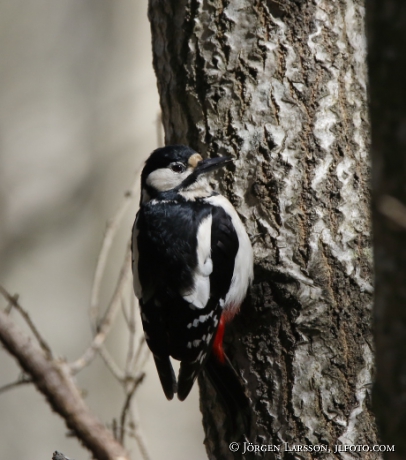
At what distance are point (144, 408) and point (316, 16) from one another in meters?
3.80

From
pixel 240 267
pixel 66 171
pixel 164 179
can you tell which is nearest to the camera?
pixel 240 267

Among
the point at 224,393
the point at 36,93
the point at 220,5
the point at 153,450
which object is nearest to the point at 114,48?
the point at 36,93

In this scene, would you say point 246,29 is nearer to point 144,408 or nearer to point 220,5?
point 220,5

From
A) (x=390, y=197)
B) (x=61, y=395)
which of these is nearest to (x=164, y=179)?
(x=61, y=395)

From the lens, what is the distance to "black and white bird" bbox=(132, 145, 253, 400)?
2648 mm

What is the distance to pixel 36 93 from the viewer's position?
5.33 m

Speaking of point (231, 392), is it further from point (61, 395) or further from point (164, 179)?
point (61, 395)

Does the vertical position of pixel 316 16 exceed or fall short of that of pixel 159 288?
it exceeds it

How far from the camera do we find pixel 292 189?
262 cm

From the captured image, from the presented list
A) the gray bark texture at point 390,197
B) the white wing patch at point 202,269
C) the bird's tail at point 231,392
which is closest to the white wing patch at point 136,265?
the white wing patch at point 202,269

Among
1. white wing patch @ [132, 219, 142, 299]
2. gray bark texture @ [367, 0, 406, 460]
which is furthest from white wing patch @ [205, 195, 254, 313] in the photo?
gray bark texture @ [367, 0, 406, 460]

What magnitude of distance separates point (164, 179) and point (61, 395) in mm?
1880

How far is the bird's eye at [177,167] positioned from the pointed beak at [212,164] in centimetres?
14

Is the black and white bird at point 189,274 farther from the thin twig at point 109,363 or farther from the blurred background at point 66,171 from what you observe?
the blurred background at point 66,171
